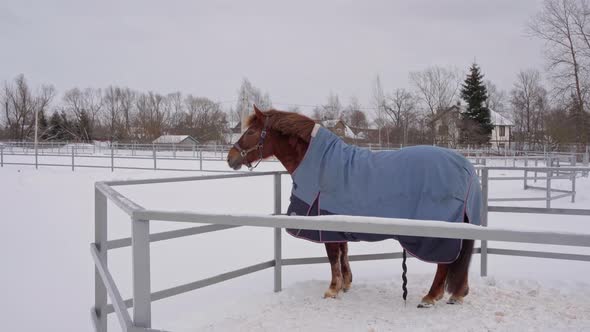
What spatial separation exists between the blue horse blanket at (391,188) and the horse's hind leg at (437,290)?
1.30 ft

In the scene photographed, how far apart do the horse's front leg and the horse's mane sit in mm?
873

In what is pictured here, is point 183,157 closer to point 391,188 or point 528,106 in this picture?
point 391,188

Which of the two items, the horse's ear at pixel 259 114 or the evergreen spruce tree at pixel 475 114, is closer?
the horse's ear at pixel 259 114

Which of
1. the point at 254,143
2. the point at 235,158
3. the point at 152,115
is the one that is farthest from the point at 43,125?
the point at 254,143

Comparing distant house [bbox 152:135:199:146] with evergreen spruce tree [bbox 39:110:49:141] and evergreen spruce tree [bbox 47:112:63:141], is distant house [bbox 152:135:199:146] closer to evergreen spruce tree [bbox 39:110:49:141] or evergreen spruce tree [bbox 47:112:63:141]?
evergreen spruce tree [bbox 47:112:63:141]

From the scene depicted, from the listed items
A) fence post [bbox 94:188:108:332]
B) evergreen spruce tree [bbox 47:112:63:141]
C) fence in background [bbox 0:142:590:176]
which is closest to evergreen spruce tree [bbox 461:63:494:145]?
fence in background [bbox 0:142:590:176]

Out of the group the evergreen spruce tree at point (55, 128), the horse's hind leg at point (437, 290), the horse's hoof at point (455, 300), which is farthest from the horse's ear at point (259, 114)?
the evergreen spruce tree at point (55, 128)

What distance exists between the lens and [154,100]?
6388cm

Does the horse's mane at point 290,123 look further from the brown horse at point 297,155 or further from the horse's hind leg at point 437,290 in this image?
the horse's hind leg at point 437,290

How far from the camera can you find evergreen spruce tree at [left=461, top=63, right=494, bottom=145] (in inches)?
1438

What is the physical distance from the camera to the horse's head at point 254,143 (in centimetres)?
338

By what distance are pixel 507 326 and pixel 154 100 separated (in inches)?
2608

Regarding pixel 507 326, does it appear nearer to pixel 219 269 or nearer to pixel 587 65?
pixel 219 269

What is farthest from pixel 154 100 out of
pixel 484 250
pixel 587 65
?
pixel 484 250
